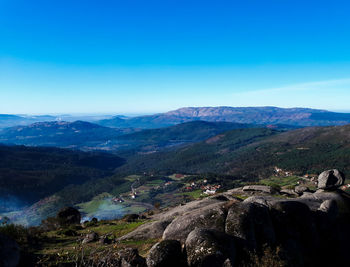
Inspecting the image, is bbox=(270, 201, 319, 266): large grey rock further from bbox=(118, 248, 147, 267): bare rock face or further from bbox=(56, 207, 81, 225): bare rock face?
bbox=(56, 207, 81, 225): bare rock face

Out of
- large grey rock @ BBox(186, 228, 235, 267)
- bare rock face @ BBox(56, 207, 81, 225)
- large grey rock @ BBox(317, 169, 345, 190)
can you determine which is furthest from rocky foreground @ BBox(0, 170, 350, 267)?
bare rock face @ BBox(56, 207, 81, 225)

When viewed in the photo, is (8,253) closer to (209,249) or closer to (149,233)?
(209,249)

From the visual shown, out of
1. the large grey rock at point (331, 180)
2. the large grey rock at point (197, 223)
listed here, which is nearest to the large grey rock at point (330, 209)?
the large grey rock at point (331, 180)

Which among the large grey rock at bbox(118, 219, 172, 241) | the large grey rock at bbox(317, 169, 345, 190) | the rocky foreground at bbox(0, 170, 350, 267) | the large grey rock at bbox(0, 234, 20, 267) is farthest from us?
the large grey rock at bbox(317, 169, 345, 190)

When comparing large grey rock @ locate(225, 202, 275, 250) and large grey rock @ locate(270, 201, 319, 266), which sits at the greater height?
large grey rock @ locate(225, 202, 275, 250)

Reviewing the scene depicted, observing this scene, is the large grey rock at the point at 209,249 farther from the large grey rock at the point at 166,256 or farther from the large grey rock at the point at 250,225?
the large grey rock at the point at 250,225
